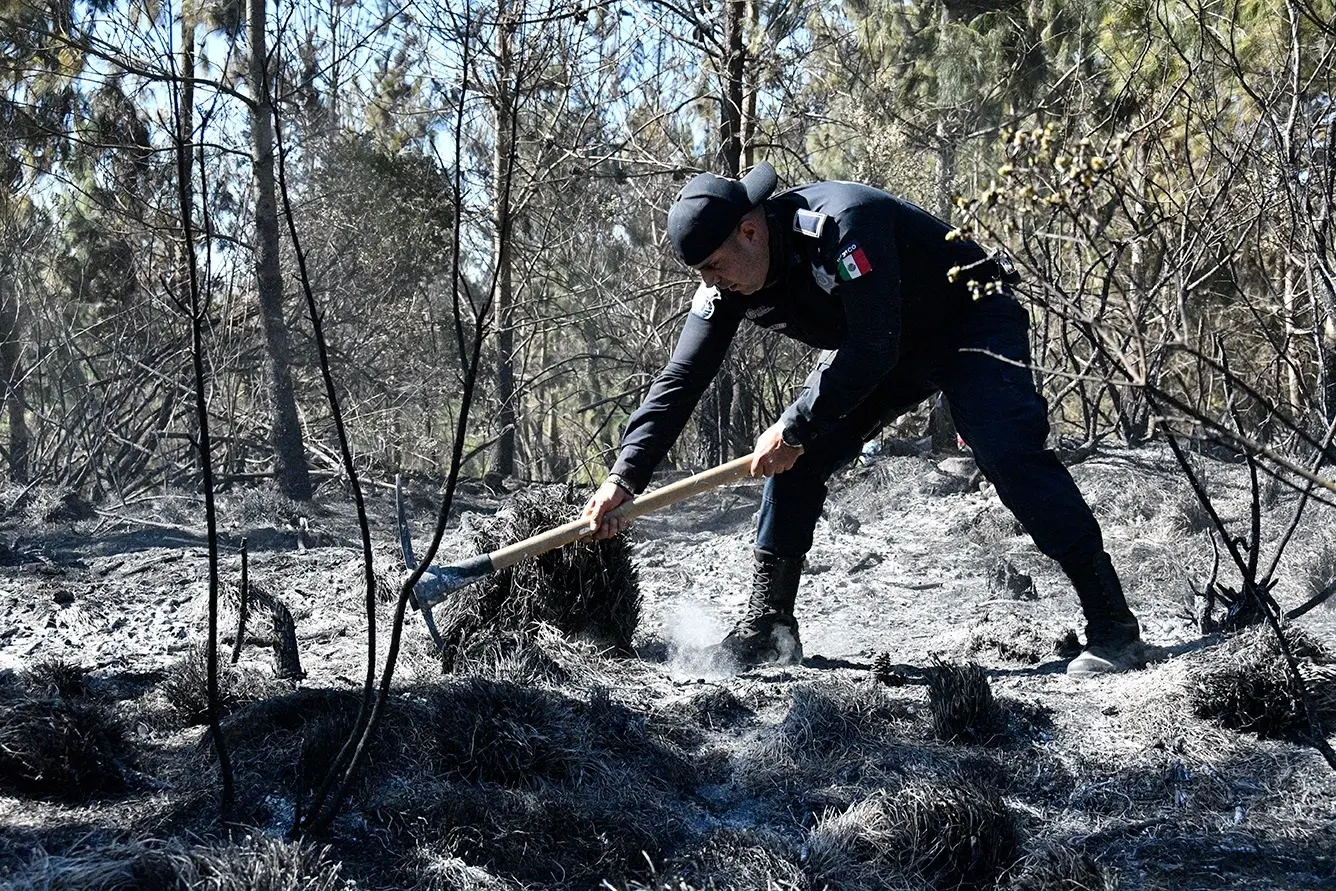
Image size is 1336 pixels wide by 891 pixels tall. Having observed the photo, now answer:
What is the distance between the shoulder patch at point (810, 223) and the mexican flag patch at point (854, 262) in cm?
14

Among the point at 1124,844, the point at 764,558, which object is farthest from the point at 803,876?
the point at 764,558

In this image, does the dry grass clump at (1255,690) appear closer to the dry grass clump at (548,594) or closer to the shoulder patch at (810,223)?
the shoulder patch at (810,223)

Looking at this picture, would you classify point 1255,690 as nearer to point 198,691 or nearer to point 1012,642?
point 1012,642

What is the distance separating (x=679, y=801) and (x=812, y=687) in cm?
82

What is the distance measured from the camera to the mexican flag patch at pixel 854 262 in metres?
3.89

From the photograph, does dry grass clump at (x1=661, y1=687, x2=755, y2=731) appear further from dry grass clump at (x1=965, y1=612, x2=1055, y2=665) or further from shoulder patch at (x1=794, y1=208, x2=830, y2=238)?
shoulder patch at (x1=794, y1=208, x2=830, y2=238)

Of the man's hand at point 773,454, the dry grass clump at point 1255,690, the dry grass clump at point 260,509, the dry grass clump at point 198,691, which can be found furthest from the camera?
the dry grass clump at point 260,509

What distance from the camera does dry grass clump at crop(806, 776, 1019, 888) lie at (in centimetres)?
291

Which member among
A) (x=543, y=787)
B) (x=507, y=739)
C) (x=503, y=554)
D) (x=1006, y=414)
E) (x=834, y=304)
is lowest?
(x=543, y=787)

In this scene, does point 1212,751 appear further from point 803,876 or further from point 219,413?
point 219,413

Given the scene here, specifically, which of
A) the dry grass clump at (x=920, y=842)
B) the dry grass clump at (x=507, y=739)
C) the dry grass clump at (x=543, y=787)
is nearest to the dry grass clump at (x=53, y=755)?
the dry grass clump at (x=543, y=787)

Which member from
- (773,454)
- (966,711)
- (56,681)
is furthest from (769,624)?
(56,681)

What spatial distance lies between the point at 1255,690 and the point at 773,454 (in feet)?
5.45

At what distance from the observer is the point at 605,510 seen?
4207mm
